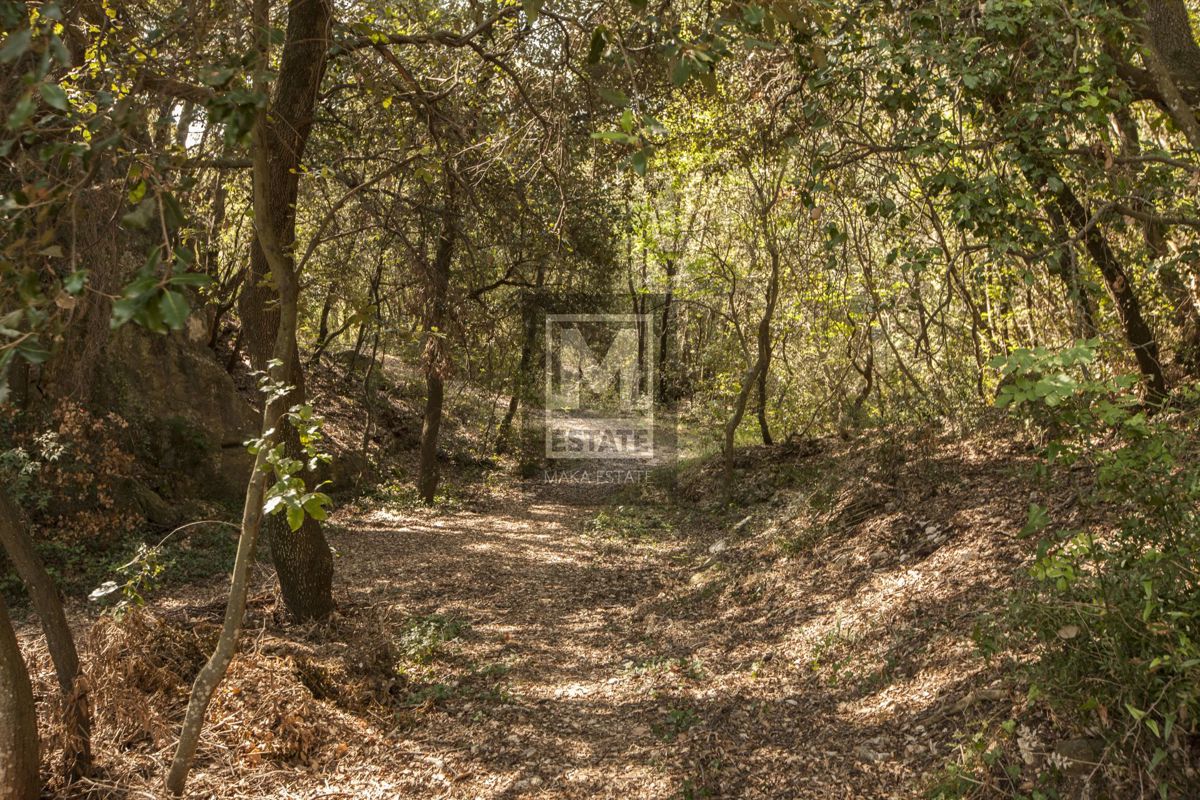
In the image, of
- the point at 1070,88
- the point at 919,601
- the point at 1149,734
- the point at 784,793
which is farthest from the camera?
the point at 919,601

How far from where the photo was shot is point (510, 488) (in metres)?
16.7

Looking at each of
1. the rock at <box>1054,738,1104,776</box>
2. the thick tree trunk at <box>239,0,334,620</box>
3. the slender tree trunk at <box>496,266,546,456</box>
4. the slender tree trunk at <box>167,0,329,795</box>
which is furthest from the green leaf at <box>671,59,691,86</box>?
the slender tree trunk at <box>496,266,546,456</box>

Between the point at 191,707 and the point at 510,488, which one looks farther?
the point at 510,488

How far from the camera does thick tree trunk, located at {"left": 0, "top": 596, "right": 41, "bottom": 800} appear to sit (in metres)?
3.42

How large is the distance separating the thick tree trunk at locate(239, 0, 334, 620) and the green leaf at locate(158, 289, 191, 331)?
4147 millimetres

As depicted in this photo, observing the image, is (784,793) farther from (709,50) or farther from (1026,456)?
(1026,456)

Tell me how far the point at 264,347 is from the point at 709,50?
15.3ft

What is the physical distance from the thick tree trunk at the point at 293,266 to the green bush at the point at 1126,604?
4.76 metres

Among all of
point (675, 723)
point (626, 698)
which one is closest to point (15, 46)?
point (675, 723)

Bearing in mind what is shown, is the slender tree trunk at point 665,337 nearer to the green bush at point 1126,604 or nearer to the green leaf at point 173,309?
the green bush at point 1126,604

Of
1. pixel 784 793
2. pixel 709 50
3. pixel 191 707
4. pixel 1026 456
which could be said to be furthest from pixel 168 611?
pixel 1026 456

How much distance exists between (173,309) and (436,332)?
13.5 ft

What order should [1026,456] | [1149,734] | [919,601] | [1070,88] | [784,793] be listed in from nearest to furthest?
1. [1149,734]
2. [784,793]
3. [1070,88]
4. [919,601]
5. [1026,456]

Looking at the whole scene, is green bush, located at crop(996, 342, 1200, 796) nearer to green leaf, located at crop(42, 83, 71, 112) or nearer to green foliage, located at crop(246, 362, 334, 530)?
green foliage, located at crop(246, 362, 334, 530)
